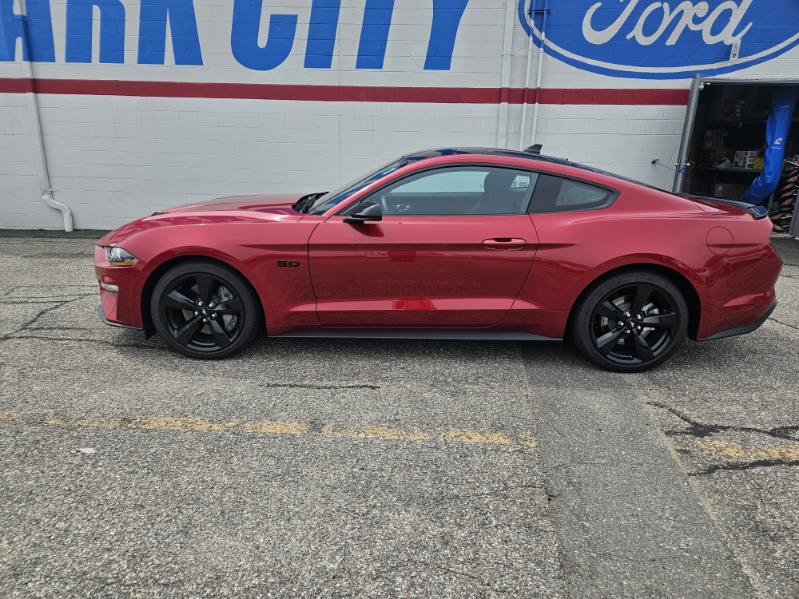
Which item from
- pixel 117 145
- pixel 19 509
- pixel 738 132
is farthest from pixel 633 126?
pixel 19 509

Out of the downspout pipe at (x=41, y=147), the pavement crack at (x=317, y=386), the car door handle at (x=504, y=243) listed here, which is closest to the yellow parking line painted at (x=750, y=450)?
the car door handle at (x=504, y=243)

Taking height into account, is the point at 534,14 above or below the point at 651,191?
above

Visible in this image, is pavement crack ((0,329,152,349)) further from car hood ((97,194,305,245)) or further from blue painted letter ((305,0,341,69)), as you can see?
blue painted letter ((305,0,341,69))

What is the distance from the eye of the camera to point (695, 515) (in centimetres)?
237

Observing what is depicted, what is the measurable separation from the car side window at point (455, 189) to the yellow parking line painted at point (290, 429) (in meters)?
1.49

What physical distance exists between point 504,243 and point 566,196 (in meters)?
0.57

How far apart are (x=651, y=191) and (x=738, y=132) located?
943cm

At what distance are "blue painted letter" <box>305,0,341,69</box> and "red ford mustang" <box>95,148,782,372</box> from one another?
5223mm

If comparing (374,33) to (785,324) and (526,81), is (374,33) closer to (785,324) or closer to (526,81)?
(526,81)

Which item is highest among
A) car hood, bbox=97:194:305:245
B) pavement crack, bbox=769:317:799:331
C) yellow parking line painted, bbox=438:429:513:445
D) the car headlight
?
car hood, bbox=97:194:305:245

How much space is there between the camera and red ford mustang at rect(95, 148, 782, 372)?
3.62 metres

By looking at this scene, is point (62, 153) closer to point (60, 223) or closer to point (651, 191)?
point (60, 223)

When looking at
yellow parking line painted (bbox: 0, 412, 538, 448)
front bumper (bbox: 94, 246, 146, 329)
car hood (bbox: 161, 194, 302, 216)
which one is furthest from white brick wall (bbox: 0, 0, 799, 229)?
yellow parking line painted (bbox: 0, 412, 538, 448)

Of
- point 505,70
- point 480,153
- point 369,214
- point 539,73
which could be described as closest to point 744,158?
point 539,73
